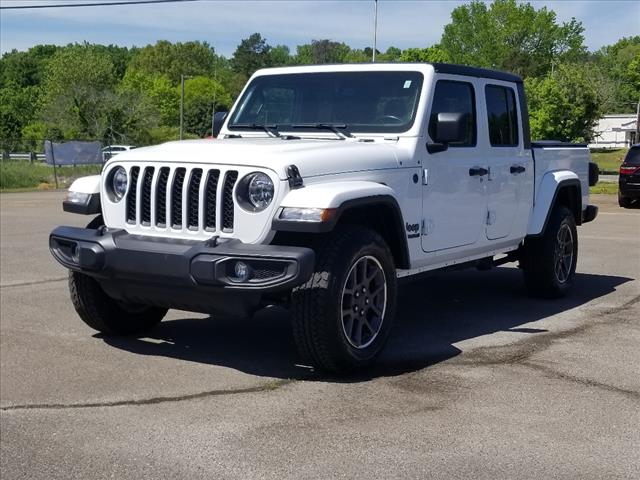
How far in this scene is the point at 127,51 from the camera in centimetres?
16975

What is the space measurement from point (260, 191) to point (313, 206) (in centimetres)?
39

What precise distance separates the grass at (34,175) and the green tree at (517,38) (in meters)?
77.1

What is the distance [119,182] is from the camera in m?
6.21

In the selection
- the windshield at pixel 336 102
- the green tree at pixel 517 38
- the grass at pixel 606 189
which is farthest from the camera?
the green tree at pixel 517 38

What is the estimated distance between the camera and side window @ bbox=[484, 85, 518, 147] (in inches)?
308

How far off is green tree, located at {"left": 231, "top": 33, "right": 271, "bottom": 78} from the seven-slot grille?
148 metres

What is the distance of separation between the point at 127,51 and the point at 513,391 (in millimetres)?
172064

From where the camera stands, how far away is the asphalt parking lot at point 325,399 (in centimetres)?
435

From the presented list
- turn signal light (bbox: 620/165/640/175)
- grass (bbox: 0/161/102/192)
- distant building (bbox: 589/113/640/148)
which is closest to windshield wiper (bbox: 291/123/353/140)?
turn signal light (bbox: 620/165/640/175)

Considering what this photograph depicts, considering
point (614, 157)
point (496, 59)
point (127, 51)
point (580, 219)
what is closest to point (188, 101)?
point (496, 59)

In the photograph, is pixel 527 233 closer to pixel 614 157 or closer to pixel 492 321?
pixel 492 321

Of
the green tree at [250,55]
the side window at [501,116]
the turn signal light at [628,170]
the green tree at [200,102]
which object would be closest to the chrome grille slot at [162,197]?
the side window at [501,116]

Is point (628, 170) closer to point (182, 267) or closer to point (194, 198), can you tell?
point (194, 198)

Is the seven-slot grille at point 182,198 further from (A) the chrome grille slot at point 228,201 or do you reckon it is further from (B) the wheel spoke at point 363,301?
(B) the wheel spoke at point 363,301
